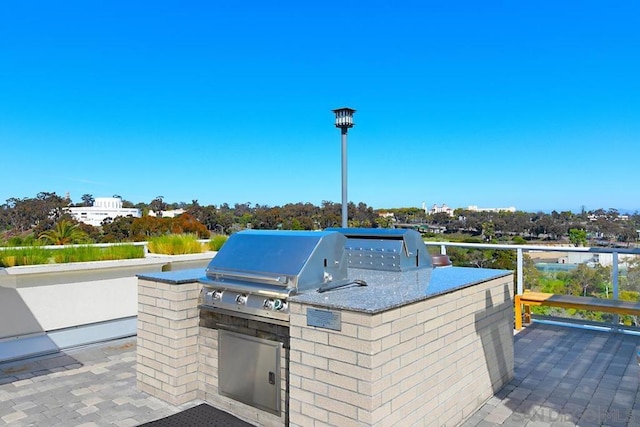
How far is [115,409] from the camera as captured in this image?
312 cm

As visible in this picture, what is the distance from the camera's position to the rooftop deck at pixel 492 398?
118 inches

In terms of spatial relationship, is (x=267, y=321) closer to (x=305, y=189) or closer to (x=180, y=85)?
(x=180, y=85)

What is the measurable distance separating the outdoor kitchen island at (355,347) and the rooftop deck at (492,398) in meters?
0.19

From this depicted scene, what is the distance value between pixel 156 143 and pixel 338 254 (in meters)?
21.6

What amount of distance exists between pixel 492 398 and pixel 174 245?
4431mm

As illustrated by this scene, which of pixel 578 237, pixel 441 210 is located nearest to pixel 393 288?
pixel 578 237

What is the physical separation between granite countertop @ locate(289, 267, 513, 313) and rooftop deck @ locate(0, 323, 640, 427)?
0.96m

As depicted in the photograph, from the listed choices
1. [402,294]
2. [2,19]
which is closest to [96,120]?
[2,19]

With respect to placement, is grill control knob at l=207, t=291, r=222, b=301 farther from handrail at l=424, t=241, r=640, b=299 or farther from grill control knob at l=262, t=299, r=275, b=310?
handrail at l=424, t=241, r=640, b=299

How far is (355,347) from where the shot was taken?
2119mm

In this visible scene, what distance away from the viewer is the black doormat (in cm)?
284

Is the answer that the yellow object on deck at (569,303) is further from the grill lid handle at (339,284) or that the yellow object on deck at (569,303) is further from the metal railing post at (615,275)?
the grill lid handle at (339,284)

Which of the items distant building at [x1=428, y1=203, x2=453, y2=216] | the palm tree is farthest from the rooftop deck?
distant building at [x1=428, y1=203, x2=453, y2=216]

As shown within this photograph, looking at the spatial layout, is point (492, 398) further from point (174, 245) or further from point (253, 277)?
point (174, 245)
